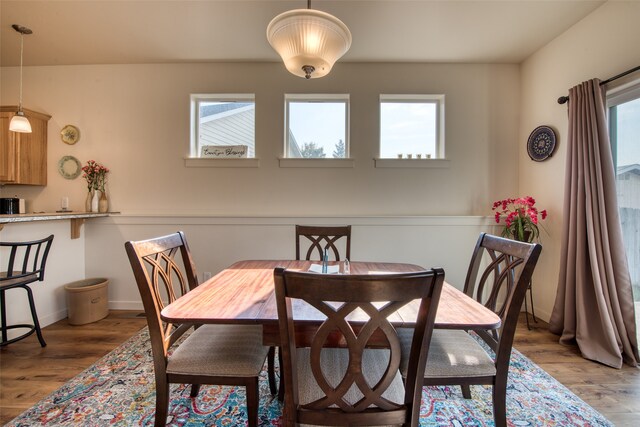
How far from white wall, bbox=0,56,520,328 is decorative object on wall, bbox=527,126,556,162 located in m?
0.22

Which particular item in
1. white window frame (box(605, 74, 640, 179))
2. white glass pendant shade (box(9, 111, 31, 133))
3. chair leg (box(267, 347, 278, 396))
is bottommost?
chair leg (box(267, 347, 278, 396))

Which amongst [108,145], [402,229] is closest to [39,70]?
[108,145]

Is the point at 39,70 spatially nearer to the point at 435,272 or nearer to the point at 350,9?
the point at 350,9

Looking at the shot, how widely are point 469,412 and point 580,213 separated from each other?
174 centimetres

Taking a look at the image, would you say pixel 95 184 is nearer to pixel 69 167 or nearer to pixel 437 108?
pixel 69 167

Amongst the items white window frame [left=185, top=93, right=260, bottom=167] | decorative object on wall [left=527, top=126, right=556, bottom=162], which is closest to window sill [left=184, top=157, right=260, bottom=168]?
white window frame [left=185, top=93, right=260, bottom=167]

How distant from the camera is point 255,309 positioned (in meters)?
1.08

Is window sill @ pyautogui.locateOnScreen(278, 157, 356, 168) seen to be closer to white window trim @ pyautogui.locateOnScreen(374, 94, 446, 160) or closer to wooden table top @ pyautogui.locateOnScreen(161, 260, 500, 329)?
white window trim @ pyautogui.locateOnScreen(374, 94, 446, 160)

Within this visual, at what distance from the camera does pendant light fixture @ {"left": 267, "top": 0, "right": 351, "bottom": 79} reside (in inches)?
47.9

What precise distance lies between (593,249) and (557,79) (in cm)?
161

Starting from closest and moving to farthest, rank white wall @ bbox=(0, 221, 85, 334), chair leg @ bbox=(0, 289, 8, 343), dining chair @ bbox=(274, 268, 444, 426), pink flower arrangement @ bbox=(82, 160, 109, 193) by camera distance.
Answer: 1. dining chair @ bbox=(274, 268, 444, 426)
2. chair leg @ bbox=(0, 289, 8, 343)
3. white wall @ bbox=(0, 221, 85, 334)
4. pink flower arrangement @ bbox=(82, 160, 109, 193)

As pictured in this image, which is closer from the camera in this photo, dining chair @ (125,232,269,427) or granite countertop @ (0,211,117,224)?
dining chair @ (125,232,269,427)

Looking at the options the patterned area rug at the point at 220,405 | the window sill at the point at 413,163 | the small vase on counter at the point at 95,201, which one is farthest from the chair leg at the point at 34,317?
the window sill at the point at 413,163

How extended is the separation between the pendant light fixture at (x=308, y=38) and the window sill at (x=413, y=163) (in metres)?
1.65
